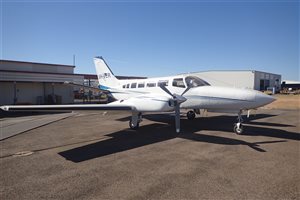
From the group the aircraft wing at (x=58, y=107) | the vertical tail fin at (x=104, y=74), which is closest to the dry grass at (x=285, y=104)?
the vertical tail fin at (x=104, y=74)

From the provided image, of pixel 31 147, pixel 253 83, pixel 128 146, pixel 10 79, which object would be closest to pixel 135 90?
pixel 128 146

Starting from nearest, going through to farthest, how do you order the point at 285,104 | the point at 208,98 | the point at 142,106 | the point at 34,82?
the point at 142,106 → the point at 208,98 → the point at 34,82 → the point at 285,104

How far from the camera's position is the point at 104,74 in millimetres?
18688

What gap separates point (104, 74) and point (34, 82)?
13.1 m

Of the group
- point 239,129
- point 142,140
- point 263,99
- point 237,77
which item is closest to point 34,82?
point 142,140

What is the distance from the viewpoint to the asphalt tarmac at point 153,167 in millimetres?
4664

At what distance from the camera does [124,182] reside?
5.16 meters

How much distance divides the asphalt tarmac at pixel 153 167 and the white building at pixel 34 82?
57.0 feet

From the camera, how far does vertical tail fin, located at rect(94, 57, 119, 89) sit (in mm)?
17797

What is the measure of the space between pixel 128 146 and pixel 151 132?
9.34ft

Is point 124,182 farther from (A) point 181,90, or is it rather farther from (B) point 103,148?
(A) point 181,90

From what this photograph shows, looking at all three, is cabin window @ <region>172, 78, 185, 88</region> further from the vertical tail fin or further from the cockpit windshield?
the vertical tail fin

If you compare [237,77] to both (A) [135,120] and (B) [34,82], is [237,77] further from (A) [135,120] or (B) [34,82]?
(A) [135,120]

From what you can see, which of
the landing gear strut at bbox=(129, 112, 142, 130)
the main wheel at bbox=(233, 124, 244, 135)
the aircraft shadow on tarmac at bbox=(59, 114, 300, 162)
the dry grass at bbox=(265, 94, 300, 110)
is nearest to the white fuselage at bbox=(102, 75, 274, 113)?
the main wheel at bbox=(233, 124, 244, 135)
